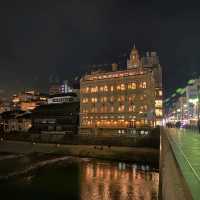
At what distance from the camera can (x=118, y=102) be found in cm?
11406

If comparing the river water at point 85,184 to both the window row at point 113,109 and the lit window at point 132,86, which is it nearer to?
the window row at point 113,109

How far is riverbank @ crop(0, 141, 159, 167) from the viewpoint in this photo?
69938 mm

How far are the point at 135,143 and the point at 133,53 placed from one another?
9100 centimetres

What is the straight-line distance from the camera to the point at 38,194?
124 ft

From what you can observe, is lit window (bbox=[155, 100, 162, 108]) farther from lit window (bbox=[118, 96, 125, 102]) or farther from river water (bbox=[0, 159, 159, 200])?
river water (bbox=[0, 159, 159, 200])

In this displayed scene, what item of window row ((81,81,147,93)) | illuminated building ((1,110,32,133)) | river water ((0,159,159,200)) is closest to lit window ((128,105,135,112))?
window row ((81,81,147,93))

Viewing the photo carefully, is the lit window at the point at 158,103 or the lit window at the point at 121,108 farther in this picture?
the lit window at the point at 158,103

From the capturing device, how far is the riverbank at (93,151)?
69938mm

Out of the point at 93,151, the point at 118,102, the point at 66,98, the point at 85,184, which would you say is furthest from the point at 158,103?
the point at 85,184

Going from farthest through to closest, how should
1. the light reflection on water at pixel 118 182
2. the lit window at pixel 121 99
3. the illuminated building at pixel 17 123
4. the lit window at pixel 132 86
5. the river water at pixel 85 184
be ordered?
1. the illuminated building at pixel 17 123
2. the lit window at pixel 121 99
3. the lit window at pixel 132 86
4. the river water at pixel 85 184
5. the light reflection on water at pixel 118 182

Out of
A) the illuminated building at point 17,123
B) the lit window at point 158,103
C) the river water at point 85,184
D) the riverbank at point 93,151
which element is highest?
the lit window at point 158,103

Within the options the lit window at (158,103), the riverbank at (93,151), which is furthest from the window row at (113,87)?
the riverbank at (93,151)

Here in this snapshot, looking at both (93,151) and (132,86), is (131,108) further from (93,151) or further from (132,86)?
(93,151)

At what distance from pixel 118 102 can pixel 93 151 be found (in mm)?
37741
